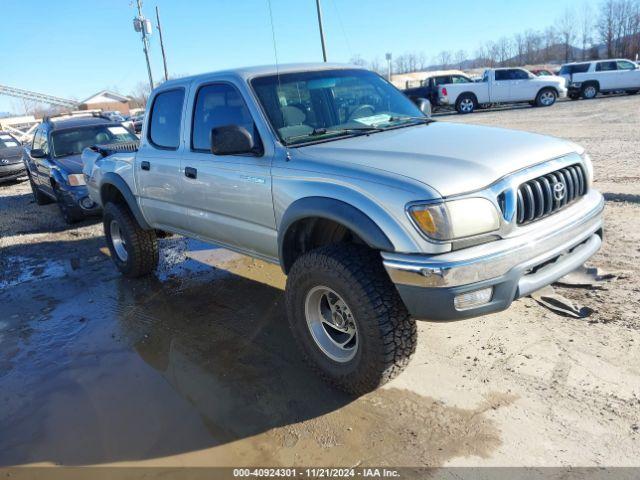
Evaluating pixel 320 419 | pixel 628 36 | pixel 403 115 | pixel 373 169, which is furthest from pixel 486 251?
pixel 628 36

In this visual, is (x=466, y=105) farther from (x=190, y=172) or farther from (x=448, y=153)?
(x=448, y=153)

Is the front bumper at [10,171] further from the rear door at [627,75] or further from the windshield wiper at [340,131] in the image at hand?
the rear door at [627,75]

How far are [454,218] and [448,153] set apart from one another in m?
0.55

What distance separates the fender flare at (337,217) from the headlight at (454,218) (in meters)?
0.22

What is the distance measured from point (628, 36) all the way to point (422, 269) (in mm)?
71694

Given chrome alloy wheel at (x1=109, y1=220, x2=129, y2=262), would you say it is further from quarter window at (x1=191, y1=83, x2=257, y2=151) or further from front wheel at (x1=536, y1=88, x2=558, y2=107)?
front wheel at (x1=536, y1=88, x2=558, y2=107)

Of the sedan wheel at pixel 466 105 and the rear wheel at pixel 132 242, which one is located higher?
the sedan wheel at pixel 466 105

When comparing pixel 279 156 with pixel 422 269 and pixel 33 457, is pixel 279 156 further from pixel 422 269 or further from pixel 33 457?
pixel 33 457

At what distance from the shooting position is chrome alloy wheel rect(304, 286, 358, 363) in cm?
317

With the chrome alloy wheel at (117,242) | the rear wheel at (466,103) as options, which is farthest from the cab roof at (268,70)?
the rear wheel at (466,103)

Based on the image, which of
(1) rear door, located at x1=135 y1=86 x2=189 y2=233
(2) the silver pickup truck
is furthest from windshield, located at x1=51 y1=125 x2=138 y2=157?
(2) the silver pickup truck

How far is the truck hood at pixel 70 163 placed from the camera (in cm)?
828

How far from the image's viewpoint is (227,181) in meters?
3.86

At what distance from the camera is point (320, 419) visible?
303cm
